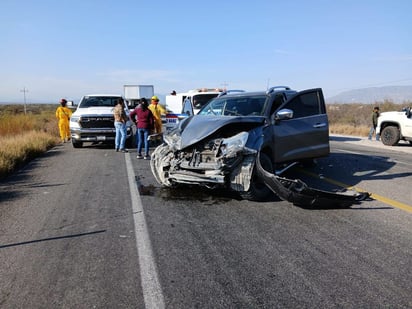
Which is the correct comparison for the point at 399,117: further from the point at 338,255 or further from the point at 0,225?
the point at 0,225

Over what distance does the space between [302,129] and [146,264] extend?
4.77 meters

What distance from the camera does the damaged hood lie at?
5.80 meters

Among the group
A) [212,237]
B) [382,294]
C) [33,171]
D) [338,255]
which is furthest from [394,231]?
[33,171]

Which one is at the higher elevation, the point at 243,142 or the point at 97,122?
the point at 97,122

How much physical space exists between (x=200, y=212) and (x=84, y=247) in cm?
182

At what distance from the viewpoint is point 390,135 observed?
15320 mm

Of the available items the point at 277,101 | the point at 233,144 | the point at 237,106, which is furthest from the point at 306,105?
the point at 233,144

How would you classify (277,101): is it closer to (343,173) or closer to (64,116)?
(343,173)

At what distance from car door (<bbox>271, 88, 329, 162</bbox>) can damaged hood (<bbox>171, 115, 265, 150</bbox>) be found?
60 centimetres

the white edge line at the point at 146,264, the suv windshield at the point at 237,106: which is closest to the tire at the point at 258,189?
the suv windshield at the point at 237,106

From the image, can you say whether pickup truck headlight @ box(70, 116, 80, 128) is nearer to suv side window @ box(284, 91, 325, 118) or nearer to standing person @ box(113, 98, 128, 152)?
standing person @ box(113, 98, 128, 152)

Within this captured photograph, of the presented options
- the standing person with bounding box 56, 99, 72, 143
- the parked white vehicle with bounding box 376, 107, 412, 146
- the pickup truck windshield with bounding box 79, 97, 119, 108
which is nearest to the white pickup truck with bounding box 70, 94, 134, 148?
the pickup truck windshield with bounding box 79, 97, 119, 108

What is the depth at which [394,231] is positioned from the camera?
4.48m

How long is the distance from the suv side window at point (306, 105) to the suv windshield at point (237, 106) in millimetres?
573
